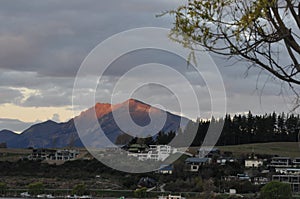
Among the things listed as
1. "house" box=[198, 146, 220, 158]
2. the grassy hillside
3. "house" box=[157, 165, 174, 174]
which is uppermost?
the grassy hillside

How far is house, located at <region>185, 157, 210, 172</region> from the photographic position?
7712 centimetres

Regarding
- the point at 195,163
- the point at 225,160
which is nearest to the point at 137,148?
the point at 195,163

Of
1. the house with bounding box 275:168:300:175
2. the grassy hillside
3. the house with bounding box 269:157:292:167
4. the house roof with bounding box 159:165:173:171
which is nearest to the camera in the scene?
the house with bounding box 275:168:300:175

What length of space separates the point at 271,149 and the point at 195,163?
24.0m

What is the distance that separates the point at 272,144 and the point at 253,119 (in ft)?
30.2

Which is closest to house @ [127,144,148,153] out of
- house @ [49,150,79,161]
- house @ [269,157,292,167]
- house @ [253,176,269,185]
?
house @ [49,150,79,161]

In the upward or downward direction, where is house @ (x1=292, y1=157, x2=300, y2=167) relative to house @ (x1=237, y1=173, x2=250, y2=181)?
upward

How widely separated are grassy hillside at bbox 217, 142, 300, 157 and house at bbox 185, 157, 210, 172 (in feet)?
40.8

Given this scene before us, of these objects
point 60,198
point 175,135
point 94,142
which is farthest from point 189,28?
point 175,135

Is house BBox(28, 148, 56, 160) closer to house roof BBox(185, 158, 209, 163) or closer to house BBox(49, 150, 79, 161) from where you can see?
house BBox(49, 150, 79, 161)

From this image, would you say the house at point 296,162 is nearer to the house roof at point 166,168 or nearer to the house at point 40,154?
the house roof at point 166,168

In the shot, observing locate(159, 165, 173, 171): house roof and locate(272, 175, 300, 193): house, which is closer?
locate(272, 175, 300, 193): house

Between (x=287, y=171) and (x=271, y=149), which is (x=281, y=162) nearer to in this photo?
(x=287, y=171)

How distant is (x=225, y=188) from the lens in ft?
217
